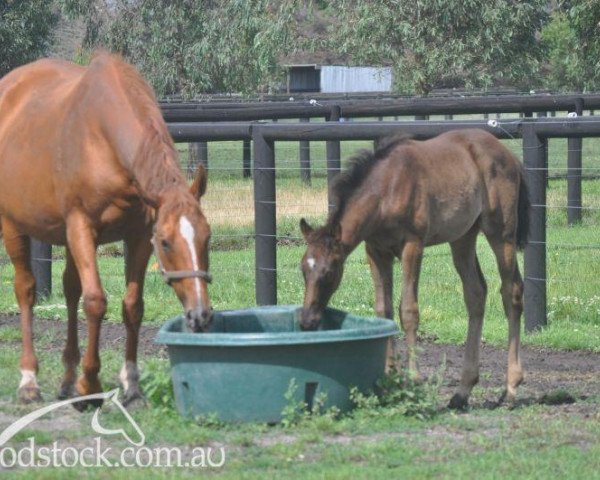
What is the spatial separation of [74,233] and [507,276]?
2741mm

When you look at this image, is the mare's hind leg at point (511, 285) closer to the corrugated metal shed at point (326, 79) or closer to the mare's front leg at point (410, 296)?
the mare's front leg at point (410, 296)

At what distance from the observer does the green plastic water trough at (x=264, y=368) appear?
20.1 ft

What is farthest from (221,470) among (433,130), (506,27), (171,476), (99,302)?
(506,27)

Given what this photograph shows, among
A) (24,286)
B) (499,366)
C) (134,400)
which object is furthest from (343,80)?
(134,400)

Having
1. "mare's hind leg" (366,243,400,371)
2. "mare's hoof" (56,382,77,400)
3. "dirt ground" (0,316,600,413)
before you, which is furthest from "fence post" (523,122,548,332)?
"mare's hoof" (56,382,77,400)

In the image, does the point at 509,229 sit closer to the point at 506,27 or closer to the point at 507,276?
the point at 507,276

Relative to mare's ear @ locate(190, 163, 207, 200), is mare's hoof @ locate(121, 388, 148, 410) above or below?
below

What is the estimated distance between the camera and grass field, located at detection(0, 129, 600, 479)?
5.51m

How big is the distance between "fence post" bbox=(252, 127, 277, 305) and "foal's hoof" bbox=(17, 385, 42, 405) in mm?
3673

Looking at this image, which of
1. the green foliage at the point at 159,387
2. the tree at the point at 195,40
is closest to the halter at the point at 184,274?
the green foliage at the point at 159,387

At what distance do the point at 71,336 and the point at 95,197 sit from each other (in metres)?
1.26

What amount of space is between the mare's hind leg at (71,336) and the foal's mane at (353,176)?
1.65 metres

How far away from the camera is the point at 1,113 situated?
7.89m

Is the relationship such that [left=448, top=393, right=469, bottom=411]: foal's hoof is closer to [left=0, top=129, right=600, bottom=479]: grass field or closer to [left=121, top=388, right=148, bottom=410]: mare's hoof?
[left=0, top=129, right=600, bottom=479]: grass field
